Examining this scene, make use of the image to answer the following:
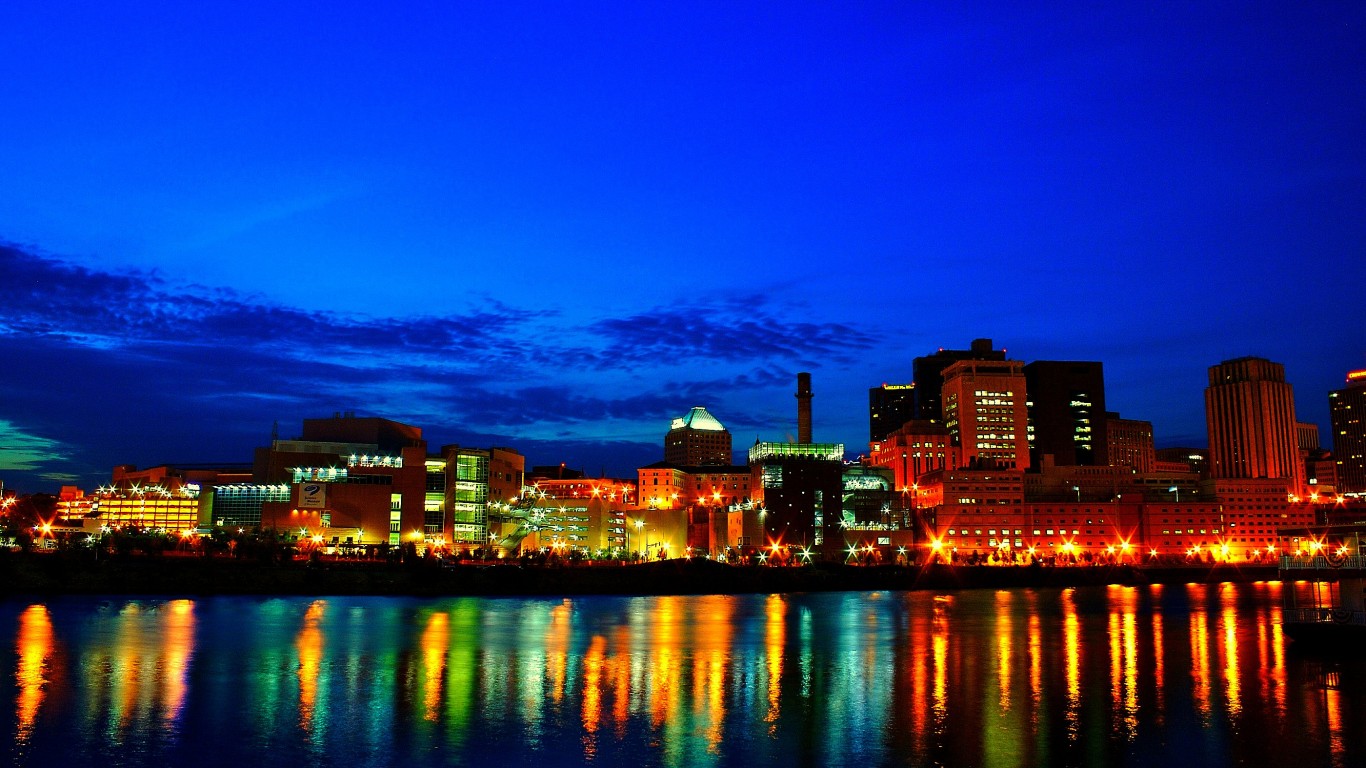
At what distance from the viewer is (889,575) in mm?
113062

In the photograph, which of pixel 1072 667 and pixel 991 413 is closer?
pixel 1072 667

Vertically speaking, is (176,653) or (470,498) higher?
(470,498)

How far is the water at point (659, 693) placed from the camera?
22969 millimetres

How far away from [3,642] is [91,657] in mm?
8148

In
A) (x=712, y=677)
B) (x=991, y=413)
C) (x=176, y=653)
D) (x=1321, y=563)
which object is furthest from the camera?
(x=991, y=413)

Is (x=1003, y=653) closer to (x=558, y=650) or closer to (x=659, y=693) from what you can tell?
(x=558, y=650)

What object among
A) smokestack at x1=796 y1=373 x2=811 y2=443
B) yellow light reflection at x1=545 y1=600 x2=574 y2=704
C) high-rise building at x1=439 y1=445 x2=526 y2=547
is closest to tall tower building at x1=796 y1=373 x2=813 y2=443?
smokestack at x1=796 y1=373 x2=811 y2=443

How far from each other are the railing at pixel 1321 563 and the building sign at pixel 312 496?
89266mm

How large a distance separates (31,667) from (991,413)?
17088 cm

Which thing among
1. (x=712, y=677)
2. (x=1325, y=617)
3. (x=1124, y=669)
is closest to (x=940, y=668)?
(x=1124, y=669)

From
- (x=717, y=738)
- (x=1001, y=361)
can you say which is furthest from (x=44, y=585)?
(x=1001, y=361)

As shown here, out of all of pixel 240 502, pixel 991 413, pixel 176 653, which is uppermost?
pixel 991 413

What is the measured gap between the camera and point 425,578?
88750 mm

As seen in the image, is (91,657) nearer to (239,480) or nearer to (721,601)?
(721,601)
